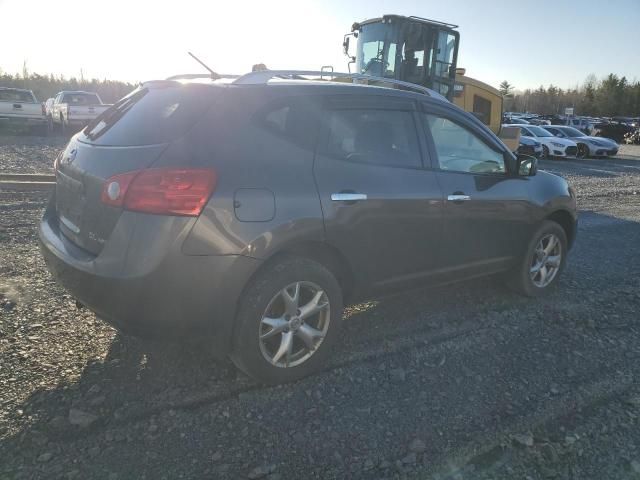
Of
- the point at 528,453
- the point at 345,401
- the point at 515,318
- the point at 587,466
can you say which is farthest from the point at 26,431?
the point at 515,318

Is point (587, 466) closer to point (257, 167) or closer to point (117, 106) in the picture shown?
point (257, 167)

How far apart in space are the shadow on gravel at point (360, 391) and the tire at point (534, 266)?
12.8 inches

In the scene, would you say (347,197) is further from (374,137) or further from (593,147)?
(593,147)

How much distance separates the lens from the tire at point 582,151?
2336 cm

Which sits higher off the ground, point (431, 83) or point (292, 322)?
point (431, 83)

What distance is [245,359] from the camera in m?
2.89

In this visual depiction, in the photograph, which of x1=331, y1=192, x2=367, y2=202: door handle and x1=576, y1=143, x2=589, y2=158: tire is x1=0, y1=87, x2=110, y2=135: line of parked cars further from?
x1=576, y1=143, x2=589, y2=158: tire

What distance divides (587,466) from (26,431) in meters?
2.80

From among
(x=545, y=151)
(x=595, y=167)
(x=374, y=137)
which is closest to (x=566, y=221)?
(x=374, y=137)

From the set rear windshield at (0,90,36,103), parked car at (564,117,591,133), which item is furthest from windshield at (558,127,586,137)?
rear windshield at (0,90,36,103)

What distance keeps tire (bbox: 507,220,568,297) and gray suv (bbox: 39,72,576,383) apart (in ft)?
2.78

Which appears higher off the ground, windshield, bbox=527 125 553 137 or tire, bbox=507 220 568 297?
windshield, bbox=527 125 553 137

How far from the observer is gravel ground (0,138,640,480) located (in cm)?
246

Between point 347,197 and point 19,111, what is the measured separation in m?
19.6
